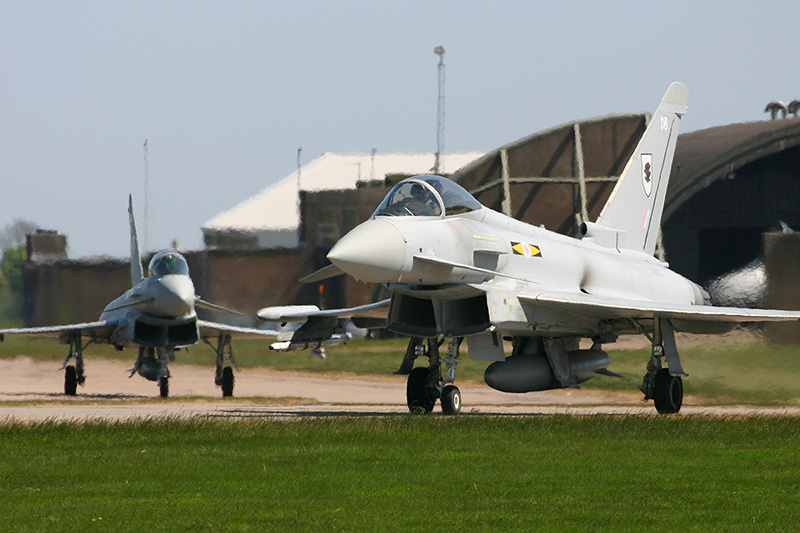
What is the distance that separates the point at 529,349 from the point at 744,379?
7109 millimetres

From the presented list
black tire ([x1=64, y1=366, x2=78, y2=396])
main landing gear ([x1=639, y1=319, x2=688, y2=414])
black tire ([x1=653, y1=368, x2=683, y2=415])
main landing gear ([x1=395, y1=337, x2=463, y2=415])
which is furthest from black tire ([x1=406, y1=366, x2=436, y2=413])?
black tire ([x1=64, y1=366, x2=78, y2=396])

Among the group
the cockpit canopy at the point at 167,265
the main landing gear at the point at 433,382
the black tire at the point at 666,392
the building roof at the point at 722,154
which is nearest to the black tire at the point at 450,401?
the main landing gear at the point at 433,382

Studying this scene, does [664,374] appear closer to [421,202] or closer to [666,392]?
[666,392]

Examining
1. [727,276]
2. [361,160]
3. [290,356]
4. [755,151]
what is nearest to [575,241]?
[727,276]

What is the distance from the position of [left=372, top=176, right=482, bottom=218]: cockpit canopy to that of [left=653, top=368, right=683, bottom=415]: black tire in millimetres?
4258

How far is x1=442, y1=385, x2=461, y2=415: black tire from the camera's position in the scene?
15766mm

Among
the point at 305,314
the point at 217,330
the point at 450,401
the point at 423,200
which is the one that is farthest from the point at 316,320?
the point at 217,330

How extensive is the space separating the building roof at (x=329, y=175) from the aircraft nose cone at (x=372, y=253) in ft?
164

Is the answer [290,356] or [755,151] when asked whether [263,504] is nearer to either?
[290,356]

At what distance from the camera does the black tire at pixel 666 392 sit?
17.0 meters

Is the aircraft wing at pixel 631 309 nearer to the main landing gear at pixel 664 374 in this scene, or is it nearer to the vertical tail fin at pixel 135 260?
the main landing gear at pixel 664 374

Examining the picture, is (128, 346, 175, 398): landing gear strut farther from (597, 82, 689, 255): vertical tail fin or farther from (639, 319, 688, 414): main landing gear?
(639, 319, 688, 414): main landing gear

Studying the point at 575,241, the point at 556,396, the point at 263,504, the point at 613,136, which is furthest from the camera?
the point at 613,136

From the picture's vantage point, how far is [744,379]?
879 inches
